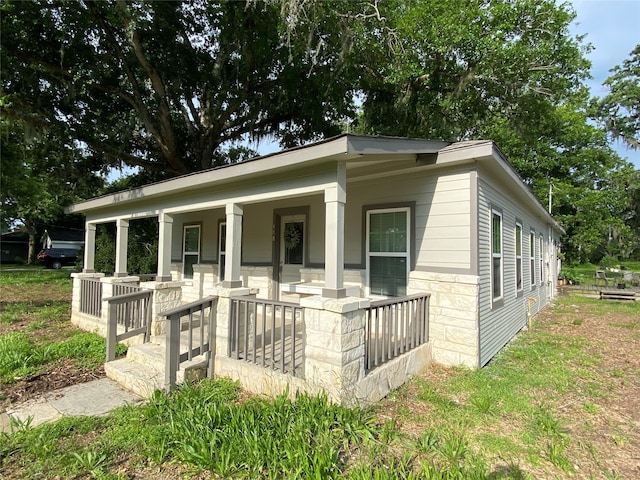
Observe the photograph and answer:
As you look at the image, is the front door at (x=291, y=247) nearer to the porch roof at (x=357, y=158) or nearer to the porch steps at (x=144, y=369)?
the porch roof at (x=357, y=158)

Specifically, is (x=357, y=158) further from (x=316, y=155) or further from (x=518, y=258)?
(x=518, y=258)

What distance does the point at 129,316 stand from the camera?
5.57 metres

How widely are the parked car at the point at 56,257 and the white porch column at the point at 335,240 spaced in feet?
93.2

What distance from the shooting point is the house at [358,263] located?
3545 mm

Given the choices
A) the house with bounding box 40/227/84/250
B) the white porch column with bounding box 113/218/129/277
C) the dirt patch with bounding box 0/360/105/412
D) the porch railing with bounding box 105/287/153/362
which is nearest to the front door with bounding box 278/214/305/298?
the porch railing with bounding box 105/287/153/362

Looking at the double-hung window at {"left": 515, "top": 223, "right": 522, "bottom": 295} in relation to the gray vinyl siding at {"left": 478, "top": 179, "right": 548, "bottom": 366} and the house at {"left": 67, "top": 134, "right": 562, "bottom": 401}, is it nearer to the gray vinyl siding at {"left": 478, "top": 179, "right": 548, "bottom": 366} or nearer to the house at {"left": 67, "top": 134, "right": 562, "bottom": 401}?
the house at {"left": 67, "top": 134, "right": 562, "bottom": 401}

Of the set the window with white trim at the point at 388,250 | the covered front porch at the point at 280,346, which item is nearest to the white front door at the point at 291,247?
the window with white trim at the point at 388,250

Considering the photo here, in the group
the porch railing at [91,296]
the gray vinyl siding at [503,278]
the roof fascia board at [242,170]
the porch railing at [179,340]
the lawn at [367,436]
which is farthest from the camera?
the porch railing at [91,296]

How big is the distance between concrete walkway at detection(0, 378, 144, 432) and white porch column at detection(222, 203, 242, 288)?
167 cm

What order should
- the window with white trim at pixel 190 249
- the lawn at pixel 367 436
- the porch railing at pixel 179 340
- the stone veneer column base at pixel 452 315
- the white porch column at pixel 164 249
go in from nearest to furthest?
the lawn at pixel 367 436
the porch railing at pixel 179 340
the stone veneer column base at pixel 452 315
the white porch column at pixel 164 249
the window with white trim at pixel 190 249

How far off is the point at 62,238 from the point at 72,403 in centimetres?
3229

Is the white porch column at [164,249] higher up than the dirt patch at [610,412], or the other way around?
the white porch column at [164,249]

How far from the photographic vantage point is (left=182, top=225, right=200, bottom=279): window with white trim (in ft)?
29.5

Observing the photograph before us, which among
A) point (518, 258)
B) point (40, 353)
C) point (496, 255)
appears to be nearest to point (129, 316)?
point (40, 353)
